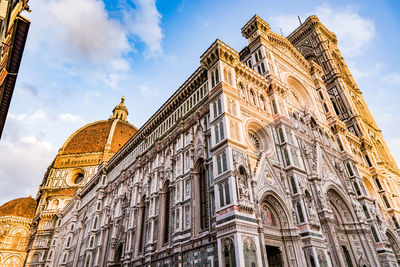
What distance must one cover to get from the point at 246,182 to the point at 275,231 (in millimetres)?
3619

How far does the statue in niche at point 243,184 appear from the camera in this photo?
14223mm

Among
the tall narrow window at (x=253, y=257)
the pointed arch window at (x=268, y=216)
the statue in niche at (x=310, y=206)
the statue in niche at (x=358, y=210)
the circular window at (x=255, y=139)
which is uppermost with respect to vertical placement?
the circular window at (x=255, y=139)

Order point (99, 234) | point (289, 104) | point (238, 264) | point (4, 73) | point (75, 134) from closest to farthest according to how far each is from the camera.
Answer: point (238, 264)
point (4, 73)
point (289, 104)
point (99, 234)
point (75, 134)

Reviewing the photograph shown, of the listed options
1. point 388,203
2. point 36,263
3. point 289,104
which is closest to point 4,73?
point 289,104

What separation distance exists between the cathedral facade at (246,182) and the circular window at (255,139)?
0.29 ft

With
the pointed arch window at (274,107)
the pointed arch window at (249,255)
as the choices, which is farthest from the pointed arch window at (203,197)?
the pointed arch window at (274,107)

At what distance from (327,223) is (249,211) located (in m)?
7.48

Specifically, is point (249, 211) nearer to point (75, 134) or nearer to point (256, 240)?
point (256, 240)

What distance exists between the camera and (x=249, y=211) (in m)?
13.8

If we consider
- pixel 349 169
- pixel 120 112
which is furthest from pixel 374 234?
pixel 120 112

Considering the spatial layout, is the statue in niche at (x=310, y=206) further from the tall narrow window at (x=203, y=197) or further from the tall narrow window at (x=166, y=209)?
the tall narrow window at (x=166, y=209)

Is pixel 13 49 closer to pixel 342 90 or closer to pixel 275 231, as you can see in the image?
pixel 275 231

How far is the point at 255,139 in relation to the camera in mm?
19672

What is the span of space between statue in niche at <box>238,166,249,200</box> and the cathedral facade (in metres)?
0.06
